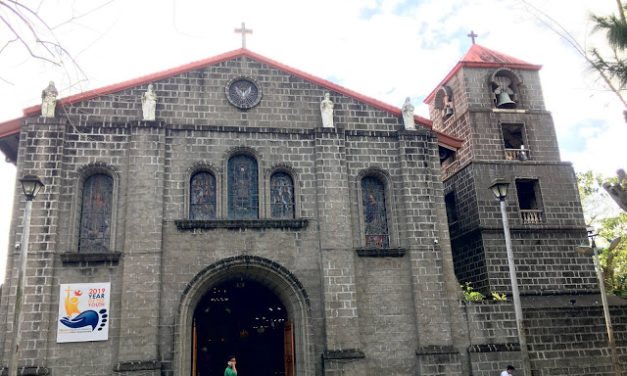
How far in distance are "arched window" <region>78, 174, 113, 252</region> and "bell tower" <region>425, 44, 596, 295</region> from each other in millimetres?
10993

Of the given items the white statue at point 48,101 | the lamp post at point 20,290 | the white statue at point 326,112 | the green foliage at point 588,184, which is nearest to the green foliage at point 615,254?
the green foliage at point 588,184

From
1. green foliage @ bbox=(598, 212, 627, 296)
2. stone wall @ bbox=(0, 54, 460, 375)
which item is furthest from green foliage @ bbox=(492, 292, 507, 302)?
green foliage @ bbox=(598, 212, 627, 296)

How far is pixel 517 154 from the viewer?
2072cm

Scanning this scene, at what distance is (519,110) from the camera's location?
835 inches

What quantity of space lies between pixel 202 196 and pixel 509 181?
36.0 feet

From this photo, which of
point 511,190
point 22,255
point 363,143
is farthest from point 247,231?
point 511,190

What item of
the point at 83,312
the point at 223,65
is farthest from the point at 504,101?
the point at 83,312

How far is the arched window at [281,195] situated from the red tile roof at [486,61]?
9147mm

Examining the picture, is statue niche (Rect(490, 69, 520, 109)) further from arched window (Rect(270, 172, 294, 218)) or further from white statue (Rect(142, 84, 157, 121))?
white statue (Rect(142, 84, 157, 121))

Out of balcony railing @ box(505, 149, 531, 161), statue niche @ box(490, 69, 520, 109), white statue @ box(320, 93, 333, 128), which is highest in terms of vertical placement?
statue niche @ box(490, 69, 520, 109)

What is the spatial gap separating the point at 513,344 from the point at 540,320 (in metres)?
1.24

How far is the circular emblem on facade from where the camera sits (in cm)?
1706

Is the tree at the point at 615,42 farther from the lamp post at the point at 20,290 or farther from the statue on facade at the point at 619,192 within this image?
the lamp post at the point at 20,290

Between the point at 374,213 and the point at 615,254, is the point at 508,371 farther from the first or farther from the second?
the point at 615,254
